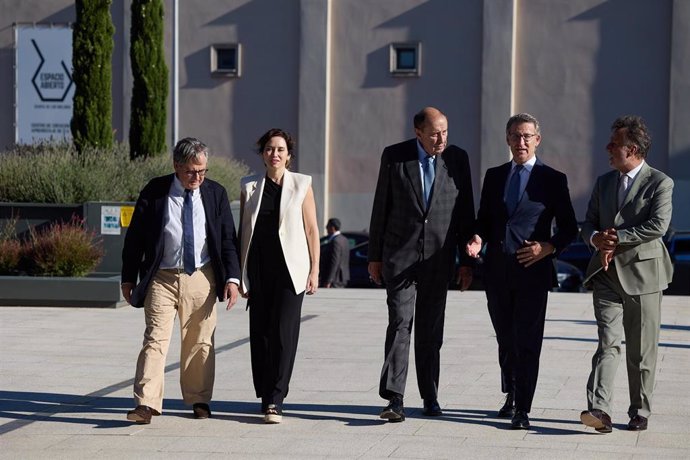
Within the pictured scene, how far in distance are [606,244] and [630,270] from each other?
0.21 m

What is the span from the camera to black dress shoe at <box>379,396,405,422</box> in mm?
8312

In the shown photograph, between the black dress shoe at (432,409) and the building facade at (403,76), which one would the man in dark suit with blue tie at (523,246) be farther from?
the building facade at (403,76)

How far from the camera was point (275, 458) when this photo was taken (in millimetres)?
7238

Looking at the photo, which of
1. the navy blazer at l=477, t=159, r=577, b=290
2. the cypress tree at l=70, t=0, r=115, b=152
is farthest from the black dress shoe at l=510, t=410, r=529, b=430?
the cypress tree at l=70, t=0, r=115, b=152

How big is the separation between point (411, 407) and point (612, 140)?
221cm

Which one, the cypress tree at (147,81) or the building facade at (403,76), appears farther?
the building facade at (403,76)

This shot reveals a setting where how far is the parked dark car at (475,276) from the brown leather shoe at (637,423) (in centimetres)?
1279

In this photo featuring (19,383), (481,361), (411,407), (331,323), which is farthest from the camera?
(331,323)

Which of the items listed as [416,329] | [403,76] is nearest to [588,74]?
[403,76]

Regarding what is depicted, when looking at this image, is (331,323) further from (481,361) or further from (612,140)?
(612,140)

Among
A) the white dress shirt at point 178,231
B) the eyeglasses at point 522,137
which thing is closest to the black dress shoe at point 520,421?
the eyeglasses at point 522,137

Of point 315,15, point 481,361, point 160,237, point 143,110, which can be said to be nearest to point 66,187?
point 143,110

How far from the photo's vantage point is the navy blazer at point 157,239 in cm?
841

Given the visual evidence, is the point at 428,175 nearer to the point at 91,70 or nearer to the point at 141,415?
the point at 141,415
